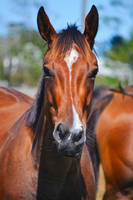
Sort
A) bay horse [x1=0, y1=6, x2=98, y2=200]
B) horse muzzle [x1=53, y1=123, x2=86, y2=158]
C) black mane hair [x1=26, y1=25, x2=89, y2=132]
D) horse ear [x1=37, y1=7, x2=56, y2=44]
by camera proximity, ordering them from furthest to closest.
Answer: horse ear [x1=37, y1=7, x2=56, y2=44]
black mane hair [x1=26, y1=25, x2=89, y2=132]
bay horse [x1=0, y1=6, x2=98, y2=200]
horse muzzle [x1=53, y1=123, x2=86, y2=158]

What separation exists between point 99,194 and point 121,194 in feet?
6.10

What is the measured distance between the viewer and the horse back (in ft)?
11.0

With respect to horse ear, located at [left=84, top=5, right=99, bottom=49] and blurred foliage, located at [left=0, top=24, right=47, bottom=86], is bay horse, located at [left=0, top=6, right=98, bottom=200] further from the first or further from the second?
blurred foliage, located at [left=0, top=24, right=47, bottom=86]

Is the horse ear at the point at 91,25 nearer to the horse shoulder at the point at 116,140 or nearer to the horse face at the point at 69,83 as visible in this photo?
the horse face at the point at 69,83

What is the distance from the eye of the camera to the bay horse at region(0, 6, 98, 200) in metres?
2.05

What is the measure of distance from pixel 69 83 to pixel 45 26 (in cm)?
63

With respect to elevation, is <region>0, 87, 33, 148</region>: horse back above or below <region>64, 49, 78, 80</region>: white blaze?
below

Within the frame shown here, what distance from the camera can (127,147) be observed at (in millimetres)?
3926

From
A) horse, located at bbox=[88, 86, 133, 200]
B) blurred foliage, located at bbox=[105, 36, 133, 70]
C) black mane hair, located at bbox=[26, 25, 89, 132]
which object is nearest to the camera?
black mane hair, located at bbox=[26, 25, 89, 132]

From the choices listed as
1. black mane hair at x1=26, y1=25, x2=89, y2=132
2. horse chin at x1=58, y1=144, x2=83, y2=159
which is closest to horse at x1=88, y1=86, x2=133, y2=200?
black mane hair at x1=26, y1=25, x2=89, y2=132

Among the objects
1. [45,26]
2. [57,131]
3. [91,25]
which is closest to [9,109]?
[45,26]

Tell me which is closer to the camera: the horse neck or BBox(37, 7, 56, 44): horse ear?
the horse neck

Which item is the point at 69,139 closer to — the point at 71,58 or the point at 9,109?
the point at 71,58

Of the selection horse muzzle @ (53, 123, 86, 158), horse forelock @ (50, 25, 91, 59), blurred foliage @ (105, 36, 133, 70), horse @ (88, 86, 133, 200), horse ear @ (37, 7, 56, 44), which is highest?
blurred foliage @ (105, 36, 133, 70)
